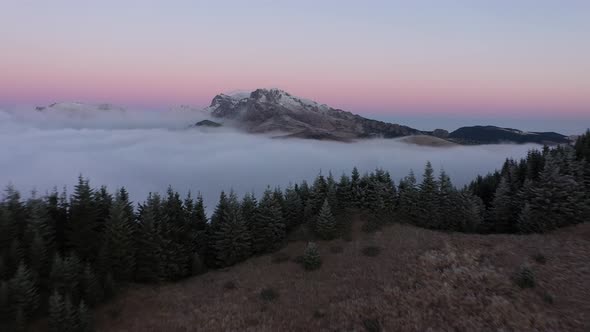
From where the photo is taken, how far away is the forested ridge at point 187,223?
34.4 metres

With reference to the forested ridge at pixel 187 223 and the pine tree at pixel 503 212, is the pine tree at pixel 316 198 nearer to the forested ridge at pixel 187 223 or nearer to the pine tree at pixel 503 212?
the forested ridge at pixel 187 223

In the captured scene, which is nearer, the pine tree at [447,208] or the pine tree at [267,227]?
the pine tree at [267,227]

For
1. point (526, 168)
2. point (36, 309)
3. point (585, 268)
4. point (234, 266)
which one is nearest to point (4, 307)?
point (36, 309)

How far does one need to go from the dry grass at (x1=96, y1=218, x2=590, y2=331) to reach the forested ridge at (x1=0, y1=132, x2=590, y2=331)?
380cm

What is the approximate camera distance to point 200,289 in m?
39.3

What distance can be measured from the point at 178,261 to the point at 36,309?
16.6m

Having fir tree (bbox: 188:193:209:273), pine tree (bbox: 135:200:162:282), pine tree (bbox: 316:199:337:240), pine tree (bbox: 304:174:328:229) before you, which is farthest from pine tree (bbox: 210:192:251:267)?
pine tree (bbox: 304:174:328:229)

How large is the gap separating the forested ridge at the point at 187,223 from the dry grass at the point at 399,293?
380 cm

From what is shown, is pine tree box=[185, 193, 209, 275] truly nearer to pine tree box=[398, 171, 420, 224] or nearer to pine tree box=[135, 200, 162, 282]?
pine tree box=[135, 200, 162, 282]

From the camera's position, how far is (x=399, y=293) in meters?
31.2

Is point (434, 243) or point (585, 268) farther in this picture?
point (434, 243)

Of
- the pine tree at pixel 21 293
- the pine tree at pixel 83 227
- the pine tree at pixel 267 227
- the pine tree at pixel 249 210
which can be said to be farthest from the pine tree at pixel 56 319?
the pine tree at pixel 267 227

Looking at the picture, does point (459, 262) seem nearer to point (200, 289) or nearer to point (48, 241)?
point (200, 289)

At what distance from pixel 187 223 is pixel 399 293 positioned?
34167mm
